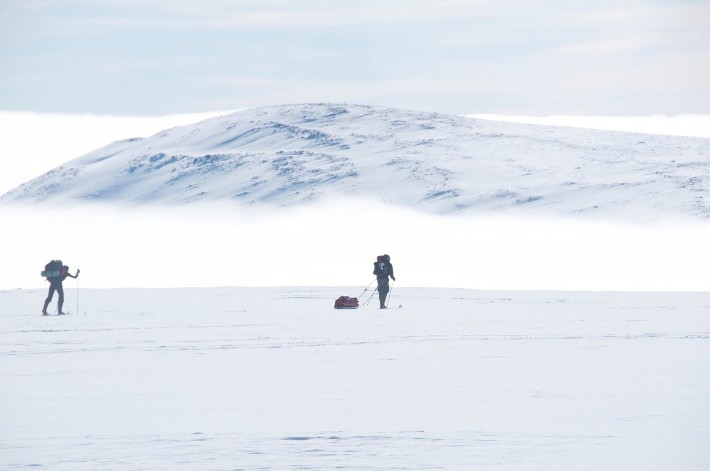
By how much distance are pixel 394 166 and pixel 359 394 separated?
101179mm

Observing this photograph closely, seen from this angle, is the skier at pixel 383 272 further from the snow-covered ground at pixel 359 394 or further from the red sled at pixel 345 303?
the snow-covered ground at pixel 359 394

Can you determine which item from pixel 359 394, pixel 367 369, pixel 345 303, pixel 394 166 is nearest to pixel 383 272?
pixel 345 303

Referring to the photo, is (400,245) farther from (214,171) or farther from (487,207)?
(214,171)

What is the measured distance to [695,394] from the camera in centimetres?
1133

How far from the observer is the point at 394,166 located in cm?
11244

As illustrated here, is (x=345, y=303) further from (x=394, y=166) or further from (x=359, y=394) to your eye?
(x=394, y=166)

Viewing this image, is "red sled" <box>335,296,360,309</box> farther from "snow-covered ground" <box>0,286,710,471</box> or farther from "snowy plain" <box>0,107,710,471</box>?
"snow-covered ground" <box>0,286,710,471</box>

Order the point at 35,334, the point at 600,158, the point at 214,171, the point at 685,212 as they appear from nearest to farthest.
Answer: the point at 35,334
the point at 685,212
the point at 600,158
the point at 214,171

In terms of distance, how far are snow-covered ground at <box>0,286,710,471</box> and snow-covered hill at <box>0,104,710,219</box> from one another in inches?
2960

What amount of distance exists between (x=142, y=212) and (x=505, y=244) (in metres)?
47.7

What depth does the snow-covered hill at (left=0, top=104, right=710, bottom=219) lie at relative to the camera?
99.8 m

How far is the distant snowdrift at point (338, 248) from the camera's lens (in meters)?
47.5

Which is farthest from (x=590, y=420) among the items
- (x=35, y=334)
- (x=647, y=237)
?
(x=647, y=237)

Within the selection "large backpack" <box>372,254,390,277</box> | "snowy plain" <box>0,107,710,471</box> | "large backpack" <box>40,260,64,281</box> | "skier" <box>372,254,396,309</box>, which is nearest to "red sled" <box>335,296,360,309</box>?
"snowy plain" <box>0,107,710,471</box>
